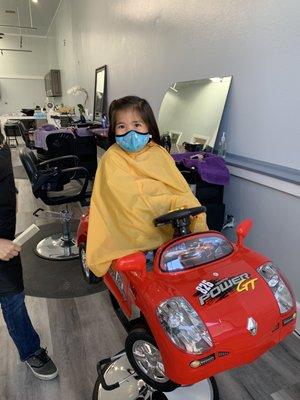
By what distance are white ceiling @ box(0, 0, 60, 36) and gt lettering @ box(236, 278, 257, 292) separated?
314 inches

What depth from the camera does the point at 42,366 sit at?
1.37m

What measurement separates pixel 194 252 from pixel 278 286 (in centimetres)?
30

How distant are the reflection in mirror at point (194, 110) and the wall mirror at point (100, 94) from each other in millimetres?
2163

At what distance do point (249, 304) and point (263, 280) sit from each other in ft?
0.38

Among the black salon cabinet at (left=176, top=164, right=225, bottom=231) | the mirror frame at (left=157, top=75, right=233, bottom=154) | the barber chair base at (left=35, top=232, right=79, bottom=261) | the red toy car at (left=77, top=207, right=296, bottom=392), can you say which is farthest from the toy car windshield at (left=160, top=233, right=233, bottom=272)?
the barber chair base at (left=35, top=232, right=79, bottom=261)

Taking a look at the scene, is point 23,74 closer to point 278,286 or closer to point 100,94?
point 100,94

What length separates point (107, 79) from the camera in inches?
181

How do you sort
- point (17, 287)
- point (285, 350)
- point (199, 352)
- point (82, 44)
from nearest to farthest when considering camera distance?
point (199, 352) < point (17, 287) < point (285, 350) < point (82, 44)

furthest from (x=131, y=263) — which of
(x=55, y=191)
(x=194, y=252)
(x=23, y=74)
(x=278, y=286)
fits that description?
(x=23, y=74)

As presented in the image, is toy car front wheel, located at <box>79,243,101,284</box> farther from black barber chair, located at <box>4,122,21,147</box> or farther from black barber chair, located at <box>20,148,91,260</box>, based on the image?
black barber chair, located at <box>4,122,21,147</box>

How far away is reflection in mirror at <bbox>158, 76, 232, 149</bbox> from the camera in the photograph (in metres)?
2.13

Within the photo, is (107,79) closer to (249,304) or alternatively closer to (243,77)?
(243,77)

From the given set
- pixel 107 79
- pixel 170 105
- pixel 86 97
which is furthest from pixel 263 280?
pixel 86 97

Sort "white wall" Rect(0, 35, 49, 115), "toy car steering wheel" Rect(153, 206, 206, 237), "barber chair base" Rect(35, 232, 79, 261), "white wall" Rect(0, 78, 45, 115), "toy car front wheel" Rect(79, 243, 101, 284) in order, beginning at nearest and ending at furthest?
"toy car steering wheel" Rect(153, 206, 206, 237) → "toy car front wheel" Rect(79, 243, 101, 284) → "barber chair base" Rect(35, 232, 79, 261) → "white wall" Rect(0, 35, 49, 115) → "white wall" Rect(0, 78, 45, 115)
